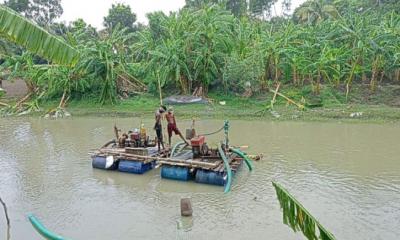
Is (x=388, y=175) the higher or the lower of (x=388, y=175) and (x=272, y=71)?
the lower

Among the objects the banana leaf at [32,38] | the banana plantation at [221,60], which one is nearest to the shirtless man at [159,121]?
the banana leaf at [32,38]

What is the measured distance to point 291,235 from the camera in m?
7.79

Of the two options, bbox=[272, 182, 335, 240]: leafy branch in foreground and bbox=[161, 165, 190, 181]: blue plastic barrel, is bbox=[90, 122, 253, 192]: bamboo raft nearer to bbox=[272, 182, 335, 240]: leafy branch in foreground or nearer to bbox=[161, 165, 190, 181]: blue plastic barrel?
bbox=[161, 165, 190, 181]: blue plastic barrel

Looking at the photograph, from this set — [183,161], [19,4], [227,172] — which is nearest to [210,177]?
[227,172]

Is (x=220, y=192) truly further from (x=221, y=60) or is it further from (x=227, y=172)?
(x=221, y=60)

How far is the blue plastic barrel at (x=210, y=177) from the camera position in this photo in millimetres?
10477

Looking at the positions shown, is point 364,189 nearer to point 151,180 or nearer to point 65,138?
point 151,180

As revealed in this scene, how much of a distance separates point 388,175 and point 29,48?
29.4ft

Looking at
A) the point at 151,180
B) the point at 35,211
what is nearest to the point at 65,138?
the point at 151,180

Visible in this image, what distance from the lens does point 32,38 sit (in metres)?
6.12

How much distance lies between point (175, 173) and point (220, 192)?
137 cm

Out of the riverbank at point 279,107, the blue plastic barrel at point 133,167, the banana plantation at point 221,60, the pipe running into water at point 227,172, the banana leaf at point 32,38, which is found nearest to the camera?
the banana leaf at point 32,38

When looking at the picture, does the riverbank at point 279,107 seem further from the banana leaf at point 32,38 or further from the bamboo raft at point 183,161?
the banana leaf at point 32,38

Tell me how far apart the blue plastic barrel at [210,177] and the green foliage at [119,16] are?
29754 mm
